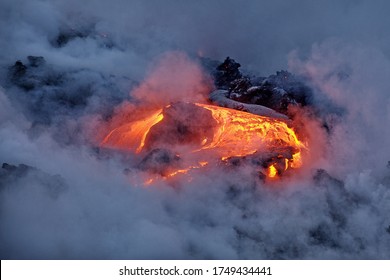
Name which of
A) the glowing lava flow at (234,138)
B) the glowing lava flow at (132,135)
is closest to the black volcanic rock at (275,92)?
the glowing lava flow at (234,138)

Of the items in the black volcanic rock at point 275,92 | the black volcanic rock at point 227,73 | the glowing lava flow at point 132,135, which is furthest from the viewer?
the black volcanic rock at point 227,73

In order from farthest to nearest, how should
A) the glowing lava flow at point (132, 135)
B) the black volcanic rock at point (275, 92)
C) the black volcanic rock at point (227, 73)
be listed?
1. the black volcanic rock at point (227, 73)
2. the black volcanic rock at point (275, 92)
3. the glowing lava flow at point (132, 135)

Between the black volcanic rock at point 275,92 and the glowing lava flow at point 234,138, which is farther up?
the black volcanic rock at point 275,92

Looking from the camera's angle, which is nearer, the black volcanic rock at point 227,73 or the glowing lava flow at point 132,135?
the glowing lava flow at point 132,135

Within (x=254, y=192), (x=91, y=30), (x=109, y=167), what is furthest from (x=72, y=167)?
(x=91, y=30)

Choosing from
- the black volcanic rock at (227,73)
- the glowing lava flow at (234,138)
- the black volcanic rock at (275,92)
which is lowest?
the glowing lava flow at (234,138)

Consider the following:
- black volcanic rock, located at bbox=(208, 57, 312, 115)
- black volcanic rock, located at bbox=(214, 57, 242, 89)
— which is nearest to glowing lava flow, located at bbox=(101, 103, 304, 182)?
black volcanic rock, located at bbox=(208, 57, 312, 115)

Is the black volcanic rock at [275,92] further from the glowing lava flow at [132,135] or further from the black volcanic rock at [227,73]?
the glowing lava flow at [132,135]
